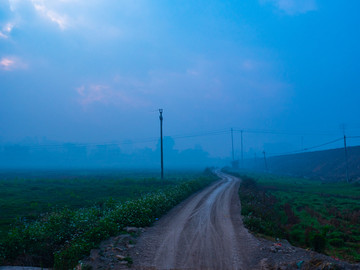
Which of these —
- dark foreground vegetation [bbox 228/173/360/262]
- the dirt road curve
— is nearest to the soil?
the dirt road curve

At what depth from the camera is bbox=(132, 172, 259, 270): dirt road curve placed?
8656mm

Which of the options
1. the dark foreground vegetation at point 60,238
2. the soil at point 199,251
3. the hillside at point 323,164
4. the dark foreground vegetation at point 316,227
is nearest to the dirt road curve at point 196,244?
the soil at point 199,251

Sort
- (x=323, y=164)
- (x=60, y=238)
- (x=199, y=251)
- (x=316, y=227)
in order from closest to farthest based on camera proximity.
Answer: (x=199, y=251)
(x=60, y=238)
(x=316, y=227)
(x=323, y=164)

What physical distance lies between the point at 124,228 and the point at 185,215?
5.30 meters

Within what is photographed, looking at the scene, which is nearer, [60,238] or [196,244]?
[60,238]

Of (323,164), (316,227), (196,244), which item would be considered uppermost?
(323,164)

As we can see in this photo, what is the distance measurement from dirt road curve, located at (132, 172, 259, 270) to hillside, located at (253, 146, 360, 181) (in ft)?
162

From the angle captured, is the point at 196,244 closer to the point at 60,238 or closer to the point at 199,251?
the point at 199,251

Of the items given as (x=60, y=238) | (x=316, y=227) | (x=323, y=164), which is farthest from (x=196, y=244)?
(x=323, y=164)

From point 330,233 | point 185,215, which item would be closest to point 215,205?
point 185,215

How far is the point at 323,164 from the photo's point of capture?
81.7m

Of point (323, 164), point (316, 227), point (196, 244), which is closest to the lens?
point (196, 244)

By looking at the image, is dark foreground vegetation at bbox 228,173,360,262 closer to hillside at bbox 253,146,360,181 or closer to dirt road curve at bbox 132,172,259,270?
dirt road curve at bbox 132,172,259,270

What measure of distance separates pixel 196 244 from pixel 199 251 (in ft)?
2.90
